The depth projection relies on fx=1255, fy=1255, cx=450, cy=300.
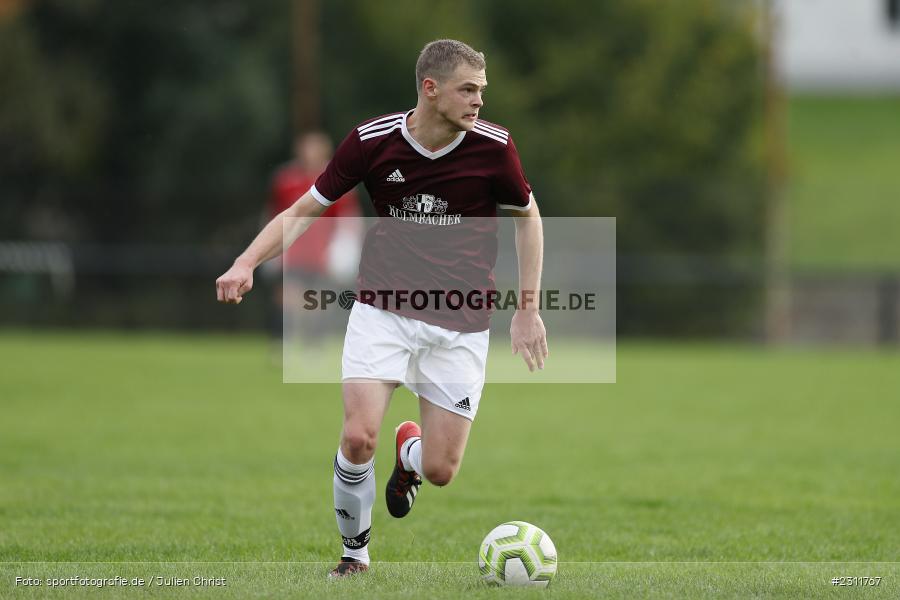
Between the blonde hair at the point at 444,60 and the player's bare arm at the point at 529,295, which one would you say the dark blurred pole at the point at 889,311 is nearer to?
Answer: the player's bare arm at the point at 529,295

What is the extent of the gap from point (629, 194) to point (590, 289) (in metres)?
2.99

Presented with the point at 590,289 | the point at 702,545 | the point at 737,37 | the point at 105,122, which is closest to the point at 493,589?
the point at 702,545

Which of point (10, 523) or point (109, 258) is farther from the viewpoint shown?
point (109, 258)

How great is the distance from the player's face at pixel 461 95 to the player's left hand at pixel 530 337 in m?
0.89

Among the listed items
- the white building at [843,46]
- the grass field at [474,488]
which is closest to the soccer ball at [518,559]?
the grass field at [474,488]

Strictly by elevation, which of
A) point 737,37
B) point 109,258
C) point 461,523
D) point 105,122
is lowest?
point 461,523

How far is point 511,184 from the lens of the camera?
5.52 m

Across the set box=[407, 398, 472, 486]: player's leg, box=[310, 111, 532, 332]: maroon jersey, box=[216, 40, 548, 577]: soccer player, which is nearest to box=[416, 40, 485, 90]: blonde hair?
box=[216, 40, 548, 577]: soccer player

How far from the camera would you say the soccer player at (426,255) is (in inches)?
209

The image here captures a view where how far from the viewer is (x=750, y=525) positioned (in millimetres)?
6789

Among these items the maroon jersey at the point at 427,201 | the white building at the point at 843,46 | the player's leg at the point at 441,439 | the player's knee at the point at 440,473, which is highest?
the white building at the point at 843,46

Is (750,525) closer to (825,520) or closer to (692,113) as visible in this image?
(825,520)

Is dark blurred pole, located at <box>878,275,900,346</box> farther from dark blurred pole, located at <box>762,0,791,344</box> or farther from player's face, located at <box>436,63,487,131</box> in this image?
player's face, located at <box>436,63,487,131</box>

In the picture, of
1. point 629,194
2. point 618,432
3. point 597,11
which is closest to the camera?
point 618,432
